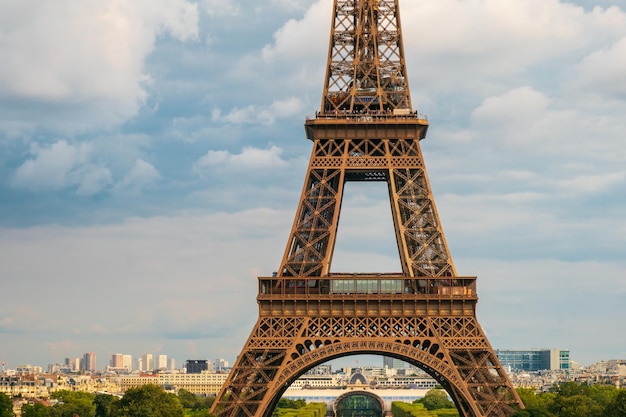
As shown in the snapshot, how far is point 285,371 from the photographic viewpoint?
68438 mm

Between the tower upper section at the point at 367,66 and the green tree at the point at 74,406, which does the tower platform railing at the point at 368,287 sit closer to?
the tower upper section at the point at 367,66

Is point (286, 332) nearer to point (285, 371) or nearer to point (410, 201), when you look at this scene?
point (285, 371)

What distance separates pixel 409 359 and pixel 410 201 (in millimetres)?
10744

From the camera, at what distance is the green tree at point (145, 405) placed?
264 ft

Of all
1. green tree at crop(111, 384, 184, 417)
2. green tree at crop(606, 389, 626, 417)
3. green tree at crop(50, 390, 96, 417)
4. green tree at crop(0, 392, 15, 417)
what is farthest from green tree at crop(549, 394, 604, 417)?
green tree at crop(50, 390, 96, 417)

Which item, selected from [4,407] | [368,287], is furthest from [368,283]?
[4,407]

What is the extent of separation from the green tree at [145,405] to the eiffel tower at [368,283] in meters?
10.3

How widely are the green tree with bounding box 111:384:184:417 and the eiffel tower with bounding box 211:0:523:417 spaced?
33.7 feet

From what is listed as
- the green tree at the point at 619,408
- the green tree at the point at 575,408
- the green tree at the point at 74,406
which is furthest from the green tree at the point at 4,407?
the green tree at the point at 619,408

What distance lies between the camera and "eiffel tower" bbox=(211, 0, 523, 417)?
2699 inches

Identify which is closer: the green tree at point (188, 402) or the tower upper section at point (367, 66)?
the tower upper section at point (367, 66)

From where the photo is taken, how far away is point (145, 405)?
81.6 meters

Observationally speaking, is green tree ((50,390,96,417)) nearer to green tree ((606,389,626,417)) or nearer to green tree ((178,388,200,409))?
green tree ((178,388,200,409))

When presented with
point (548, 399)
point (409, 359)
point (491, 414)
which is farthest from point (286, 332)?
point (548, 399)
